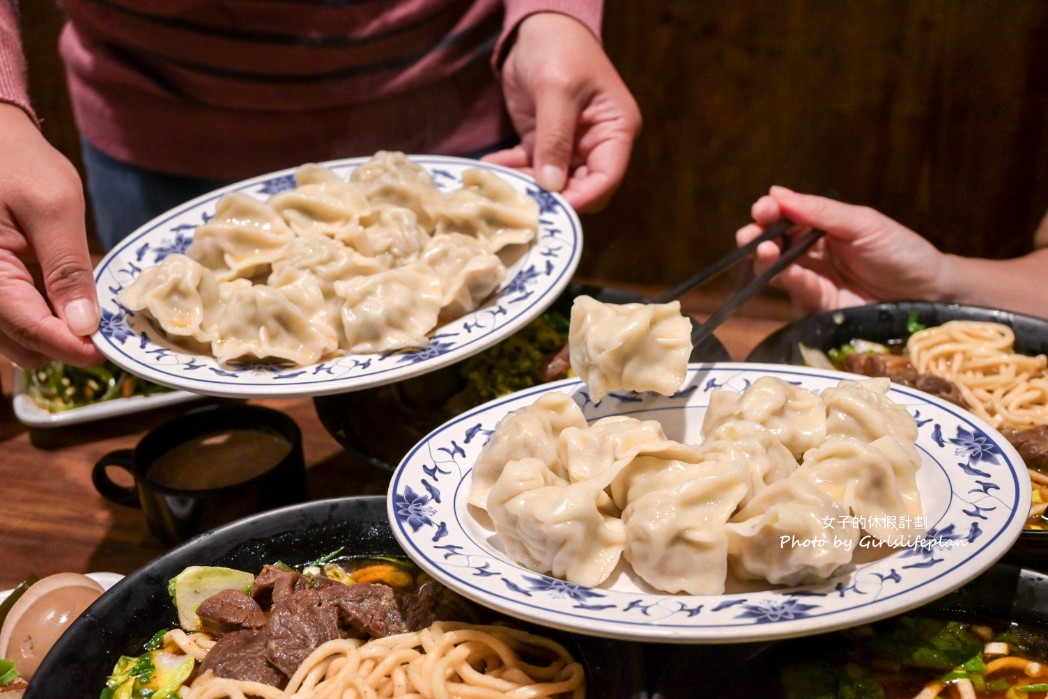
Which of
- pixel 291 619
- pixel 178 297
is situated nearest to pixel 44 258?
pixel 178 297

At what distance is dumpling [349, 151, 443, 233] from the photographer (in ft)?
9.98

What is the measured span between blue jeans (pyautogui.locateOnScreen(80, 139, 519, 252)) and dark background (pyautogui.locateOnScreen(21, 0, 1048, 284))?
5.69 ft

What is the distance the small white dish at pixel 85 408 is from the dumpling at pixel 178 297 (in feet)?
1.89

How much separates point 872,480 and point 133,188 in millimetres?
3364

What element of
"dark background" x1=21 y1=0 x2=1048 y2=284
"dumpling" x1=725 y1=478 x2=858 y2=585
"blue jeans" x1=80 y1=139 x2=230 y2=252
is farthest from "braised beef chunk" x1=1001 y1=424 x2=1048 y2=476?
"blue jeans" x1=80 y1=139 x2=230 y2=252

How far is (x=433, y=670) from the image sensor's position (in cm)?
178

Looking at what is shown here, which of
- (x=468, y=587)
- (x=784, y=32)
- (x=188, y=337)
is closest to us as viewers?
(x=468, y=587)

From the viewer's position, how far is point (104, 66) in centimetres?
355

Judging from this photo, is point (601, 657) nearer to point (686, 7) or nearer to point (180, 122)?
point (180, 122)

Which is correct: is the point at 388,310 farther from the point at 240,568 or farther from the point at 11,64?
the point at 11,64

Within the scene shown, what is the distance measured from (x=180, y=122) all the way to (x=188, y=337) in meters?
1.54

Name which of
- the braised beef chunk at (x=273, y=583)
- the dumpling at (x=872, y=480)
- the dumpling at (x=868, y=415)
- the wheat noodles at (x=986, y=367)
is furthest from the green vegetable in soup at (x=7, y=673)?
the wheat noodles at (x=986, y=367)

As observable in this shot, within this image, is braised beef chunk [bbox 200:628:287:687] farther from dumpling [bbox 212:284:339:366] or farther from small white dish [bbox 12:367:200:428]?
small white dish [bbox 12:367:200:428]

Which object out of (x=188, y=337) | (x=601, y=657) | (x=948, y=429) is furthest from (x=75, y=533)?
(x=948, y=429)
